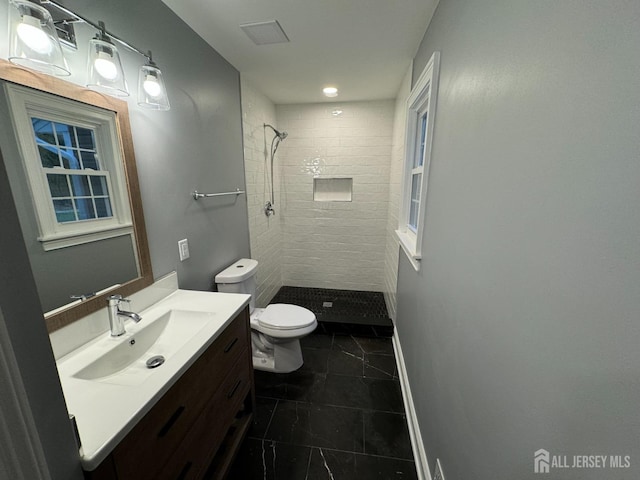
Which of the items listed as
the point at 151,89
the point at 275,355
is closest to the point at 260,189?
the point at 151,89

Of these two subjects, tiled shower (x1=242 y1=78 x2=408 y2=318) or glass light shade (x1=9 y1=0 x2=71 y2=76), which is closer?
glass light shade (x1=9 y1=0 x2=71 y2=76)

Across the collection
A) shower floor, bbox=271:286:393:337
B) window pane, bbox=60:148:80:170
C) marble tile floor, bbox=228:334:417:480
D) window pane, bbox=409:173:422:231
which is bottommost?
marble tile floor, bbox=228:334:417:480

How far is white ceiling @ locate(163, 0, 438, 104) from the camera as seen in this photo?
1.37 metres

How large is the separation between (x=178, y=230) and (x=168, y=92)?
30.2 inches

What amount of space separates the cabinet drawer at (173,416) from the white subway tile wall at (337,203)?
2182mm

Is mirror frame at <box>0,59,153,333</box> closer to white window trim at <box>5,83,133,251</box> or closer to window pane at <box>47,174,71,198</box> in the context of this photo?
white window trim at <box>5,83,133,251</box>

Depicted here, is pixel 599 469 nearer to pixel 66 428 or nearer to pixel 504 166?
pixel 504 166

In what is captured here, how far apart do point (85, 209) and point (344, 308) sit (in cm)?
246

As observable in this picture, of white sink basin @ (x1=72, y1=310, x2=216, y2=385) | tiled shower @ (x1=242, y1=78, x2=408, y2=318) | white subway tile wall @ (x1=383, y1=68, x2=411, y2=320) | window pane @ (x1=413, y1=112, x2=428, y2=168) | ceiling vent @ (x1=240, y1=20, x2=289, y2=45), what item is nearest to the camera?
white sink basin @ (x1=72, y1=310, x2=216, y2=385)

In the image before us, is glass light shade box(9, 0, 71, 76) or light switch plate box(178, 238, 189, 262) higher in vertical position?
glass light shade box(9, 0, 71, 76)

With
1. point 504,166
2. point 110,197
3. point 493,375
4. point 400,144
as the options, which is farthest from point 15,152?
point 400,144

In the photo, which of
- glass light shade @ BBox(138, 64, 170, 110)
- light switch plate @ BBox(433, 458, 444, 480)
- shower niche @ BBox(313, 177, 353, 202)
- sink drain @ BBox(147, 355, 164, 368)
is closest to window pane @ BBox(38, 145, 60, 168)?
Answer: glass light shade @ BBox(138, 64, 170, 110)

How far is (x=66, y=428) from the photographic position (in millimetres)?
526

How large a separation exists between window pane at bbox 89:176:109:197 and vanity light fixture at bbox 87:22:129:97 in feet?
1.17
